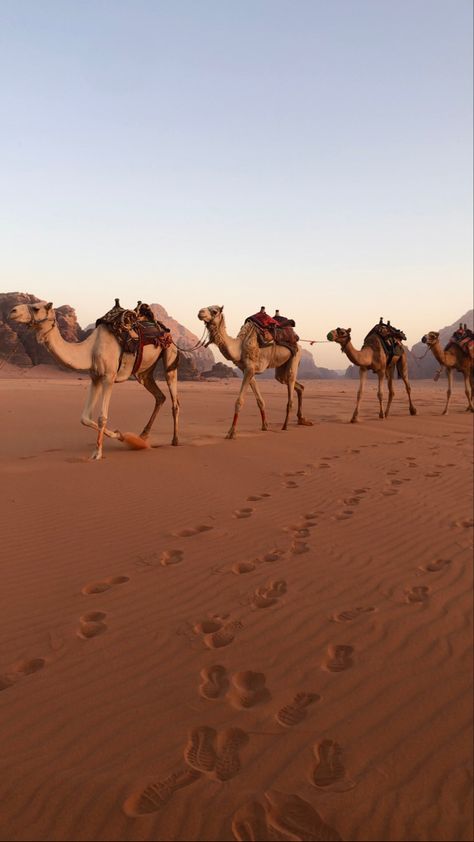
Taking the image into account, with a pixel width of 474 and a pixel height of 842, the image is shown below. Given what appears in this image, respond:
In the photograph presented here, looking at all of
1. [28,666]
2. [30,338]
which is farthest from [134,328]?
[30,338]

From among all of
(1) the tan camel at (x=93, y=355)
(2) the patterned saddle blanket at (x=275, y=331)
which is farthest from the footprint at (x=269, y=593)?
(2) the patterned saddle blanket at (x=275, y=331)

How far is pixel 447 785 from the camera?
1.94m

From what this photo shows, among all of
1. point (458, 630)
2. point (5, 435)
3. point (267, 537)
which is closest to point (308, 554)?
point (267, 537)

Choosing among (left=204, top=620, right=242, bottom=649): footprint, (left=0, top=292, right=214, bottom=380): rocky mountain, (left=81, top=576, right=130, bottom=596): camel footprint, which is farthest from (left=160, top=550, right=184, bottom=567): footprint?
(left=0, top=292, right=214, bottom=380): rocky mountain

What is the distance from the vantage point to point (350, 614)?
3307 millimetres

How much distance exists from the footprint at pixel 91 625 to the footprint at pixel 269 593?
0.99 m

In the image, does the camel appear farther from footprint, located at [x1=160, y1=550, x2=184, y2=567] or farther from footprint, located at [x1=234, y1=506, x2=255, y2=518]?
footprint, located at [x1=160, y1=550, x2=184, y2=567]

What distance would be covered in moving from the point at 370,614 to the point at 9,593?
8.21 ft

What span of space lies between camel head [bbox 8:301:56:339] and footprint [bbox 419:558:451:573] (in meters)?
5.75

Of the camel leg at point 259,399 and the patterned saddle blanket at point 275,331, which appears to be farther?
the camel leg at point 259,399

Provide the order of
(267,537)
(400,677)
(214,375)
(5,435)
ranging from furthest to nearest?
(214,375) < (5,435) < (267,537) < (400,677)

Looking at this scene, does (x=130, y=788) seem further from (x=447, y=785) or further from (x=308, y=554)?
(x=308, y=554)

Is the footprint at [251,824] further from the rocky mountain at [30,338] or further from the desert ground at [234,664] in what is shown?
the rocky mountain at [30,338]

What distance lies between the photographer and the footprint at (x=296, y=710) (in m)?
2.28
